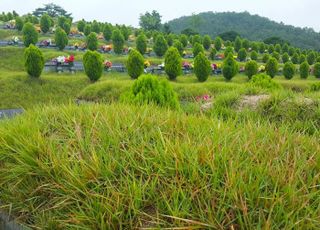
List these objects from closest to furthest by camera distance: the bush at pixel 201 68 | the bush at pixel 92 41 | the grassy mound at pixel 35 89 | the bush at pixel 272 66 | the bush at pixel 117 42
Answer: the grassy mound at pixel 35 89 → the bush at pixel 201 68 → the bush at pixel 272 66 → the bush at pixel 92 41 → the bush at pixel 117 42

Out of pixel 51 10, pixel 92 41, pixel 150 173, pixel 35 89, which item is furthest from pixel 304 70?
pixel 51 10

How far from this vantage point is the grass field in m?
2.76

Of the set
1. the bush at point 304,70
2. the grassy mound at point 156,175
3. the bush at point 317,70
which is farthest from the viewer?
the bush at point 317,70

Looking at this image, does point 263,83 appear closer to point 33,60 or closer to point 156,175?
point 156,175

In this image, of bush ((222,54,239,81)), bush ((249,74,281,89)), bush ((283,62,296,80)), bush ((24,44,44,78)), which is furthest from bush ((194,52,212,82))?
bush ((249,74,281,89))

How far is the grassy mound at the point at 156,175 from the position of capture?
2.75m

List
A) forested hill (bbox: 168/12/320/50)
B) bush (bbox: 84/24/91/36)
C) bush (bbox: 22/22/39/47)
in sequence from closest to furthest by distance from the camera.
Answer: bush (bbox: 22/22/39/47) → bush (bbox: 84/24/91/36) → forested hill (bbox: 168/12/320/50)

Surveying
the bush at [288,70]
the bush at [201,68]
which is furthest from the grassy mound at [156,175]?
the bush at [288,70]

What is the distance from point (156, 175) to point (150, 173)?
0.38 feet

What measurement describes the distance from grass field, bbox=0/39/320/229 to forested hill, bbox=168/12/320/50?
73.6m

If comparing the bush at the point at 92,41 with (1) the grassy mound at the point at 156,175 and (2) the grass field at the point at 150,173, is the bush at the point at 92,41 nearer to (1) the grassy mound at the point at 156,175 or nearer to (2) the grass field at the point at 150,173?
(2) the grass field at the point at 150,173

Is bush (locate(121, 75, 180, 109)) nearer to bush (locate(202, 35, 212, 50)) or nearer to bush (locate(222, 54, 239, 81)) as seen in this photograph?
bush (locate(222, 54, 239, 81))

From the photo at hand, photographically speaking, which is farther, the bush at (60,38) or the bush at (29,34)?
the bush at (60,38)

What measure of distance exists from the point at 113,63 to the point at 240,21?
68.7 meters
